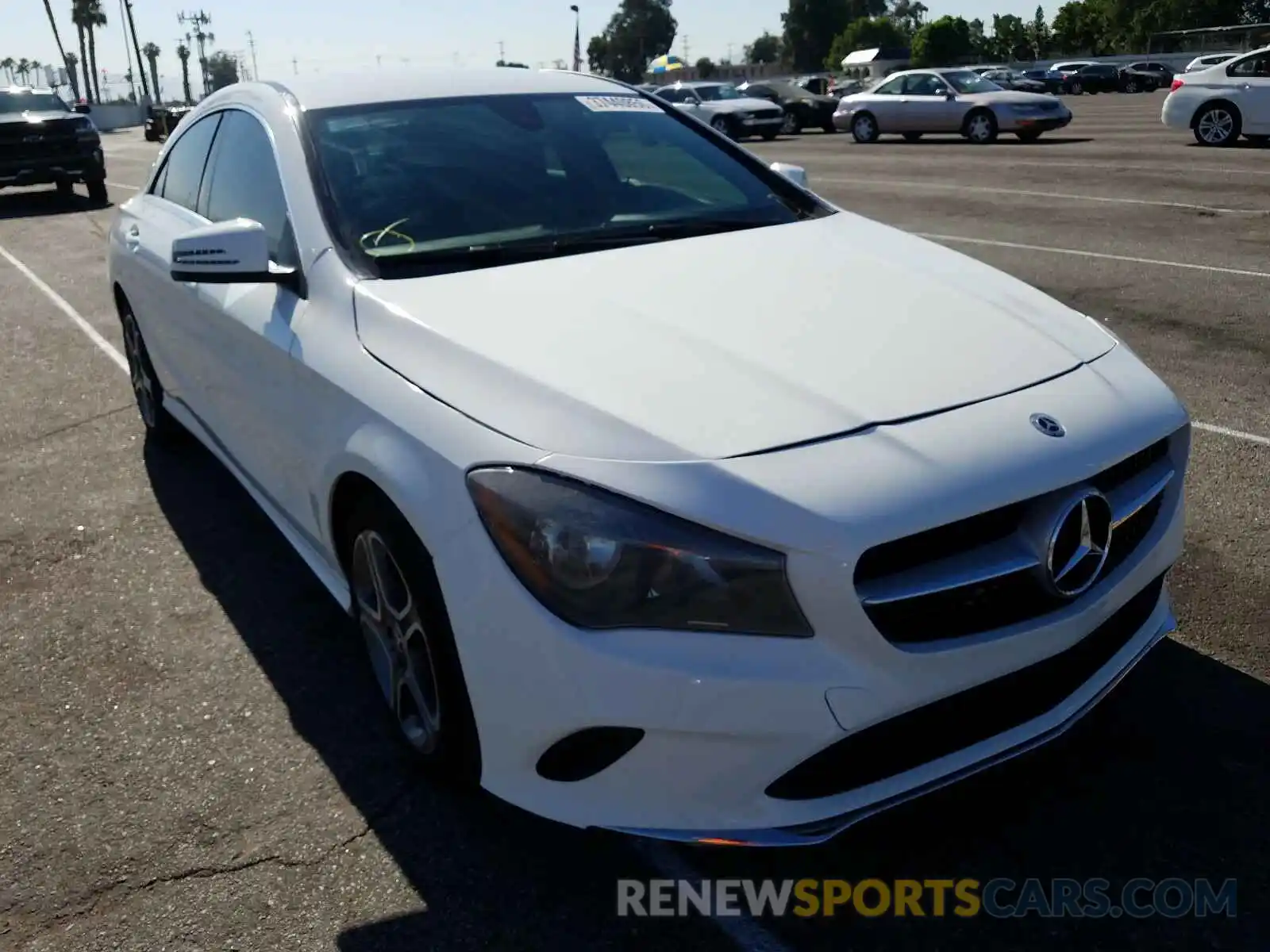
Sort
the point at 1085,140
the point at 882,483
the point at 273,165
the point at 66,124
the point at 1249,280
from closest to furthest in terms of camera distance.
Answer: the point at 882,483 → the point at 273,165 → the point at 1249,280 → the point at 66,124 → the point at 1085,140

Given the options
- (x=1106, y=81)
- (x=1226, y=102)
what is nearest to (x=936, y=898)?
(x=1226, y=102)

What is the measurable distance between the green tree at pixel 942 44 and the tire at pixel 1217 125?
239 feet

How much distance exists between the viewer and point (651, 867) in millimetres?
2621

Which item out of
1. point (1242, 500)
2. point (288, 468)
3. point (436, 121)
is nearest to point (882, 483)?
point (288, 468)

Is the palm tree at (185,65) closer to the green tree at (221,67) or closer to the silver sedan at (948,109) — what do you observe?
the green tree at (221,67)

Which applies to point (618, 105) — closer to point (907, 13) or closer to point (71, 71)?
point (71, 71)

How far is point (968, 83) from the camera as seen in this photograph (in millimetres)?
23562

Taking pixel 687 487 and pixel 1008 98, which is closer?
pixel 687 487

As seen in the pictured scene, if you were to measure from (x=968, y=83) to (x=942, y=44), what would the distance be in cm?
7016

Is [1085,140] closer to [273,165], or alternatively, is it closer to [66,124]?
[66,124]

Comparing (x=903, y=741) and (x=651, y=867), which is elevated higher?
(x=903, y=741)

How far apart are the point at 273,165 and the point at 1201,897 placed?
3.16 meters

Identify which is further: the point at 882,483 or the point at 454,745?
the point at 454,745

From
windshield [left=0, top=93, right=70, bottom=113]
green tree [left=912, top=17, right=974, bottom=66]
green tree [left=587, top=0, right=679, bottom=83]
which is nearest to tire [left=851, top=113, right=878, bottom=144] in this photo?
windshield [left=0, top=93, right=70, bottom=113]
